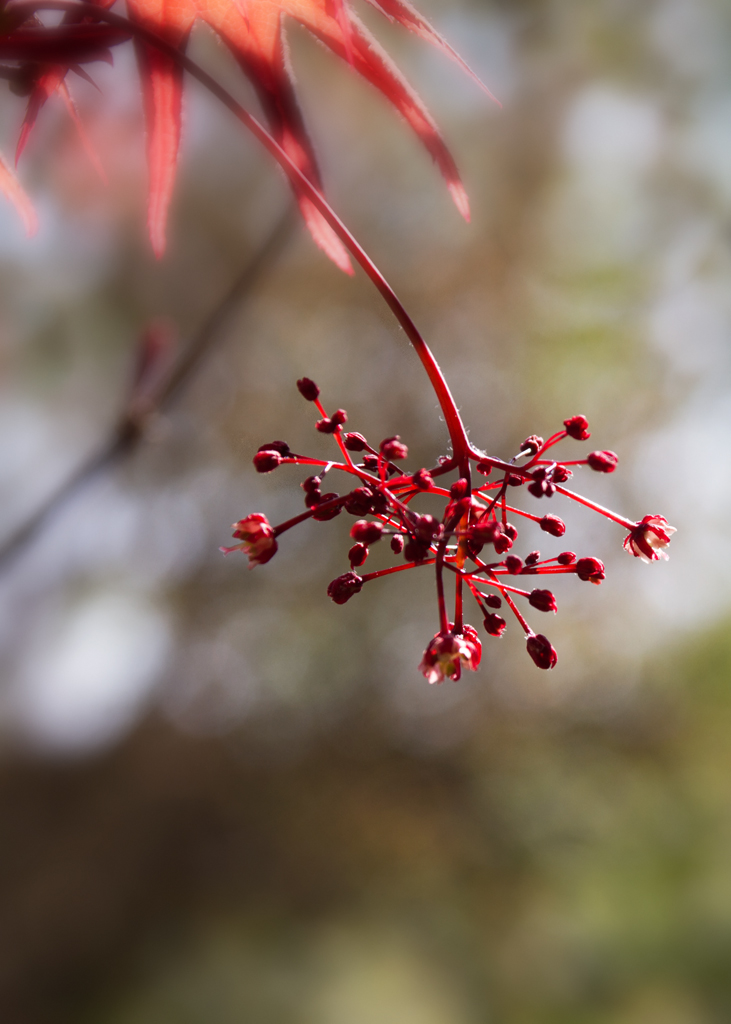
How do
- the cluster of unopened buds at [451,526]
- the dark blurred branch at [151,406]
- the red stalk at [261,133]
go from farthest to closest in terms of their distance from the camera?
the dark blurred branch at [151,406]
the cluster of unopened buds at [451,526]
the red stalk at [261,133]

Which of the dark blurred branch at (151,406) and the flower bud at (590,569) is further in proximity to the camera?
the dark blurred branch at (151,406)

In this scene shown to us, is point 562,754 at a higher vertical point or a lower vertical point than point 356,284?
lower

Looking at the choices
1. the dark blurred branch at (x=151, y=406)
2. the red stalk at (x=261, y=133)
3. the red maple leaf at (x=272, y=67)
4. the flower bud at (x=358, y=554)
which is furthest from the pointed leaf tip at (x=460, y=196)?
the dark blurred branch at (x=151, y=406)

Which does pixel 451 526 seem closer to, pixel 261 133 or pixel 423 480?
pixel 423 480

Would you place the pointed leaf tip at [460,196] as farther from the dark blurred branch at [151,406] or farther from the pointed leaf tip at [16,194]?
the dark blurred branch at [151,406]

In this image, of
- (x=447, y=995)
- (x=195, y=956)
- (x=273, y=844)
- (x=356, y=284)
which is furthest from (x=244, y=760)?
(x=356, y=284)

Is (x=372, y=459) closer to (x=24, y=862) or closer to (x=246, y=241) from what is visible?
(x=246, y=241)

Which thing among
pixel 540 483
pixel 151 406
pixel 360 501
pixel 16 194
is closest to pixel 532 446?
pixel 540 483
